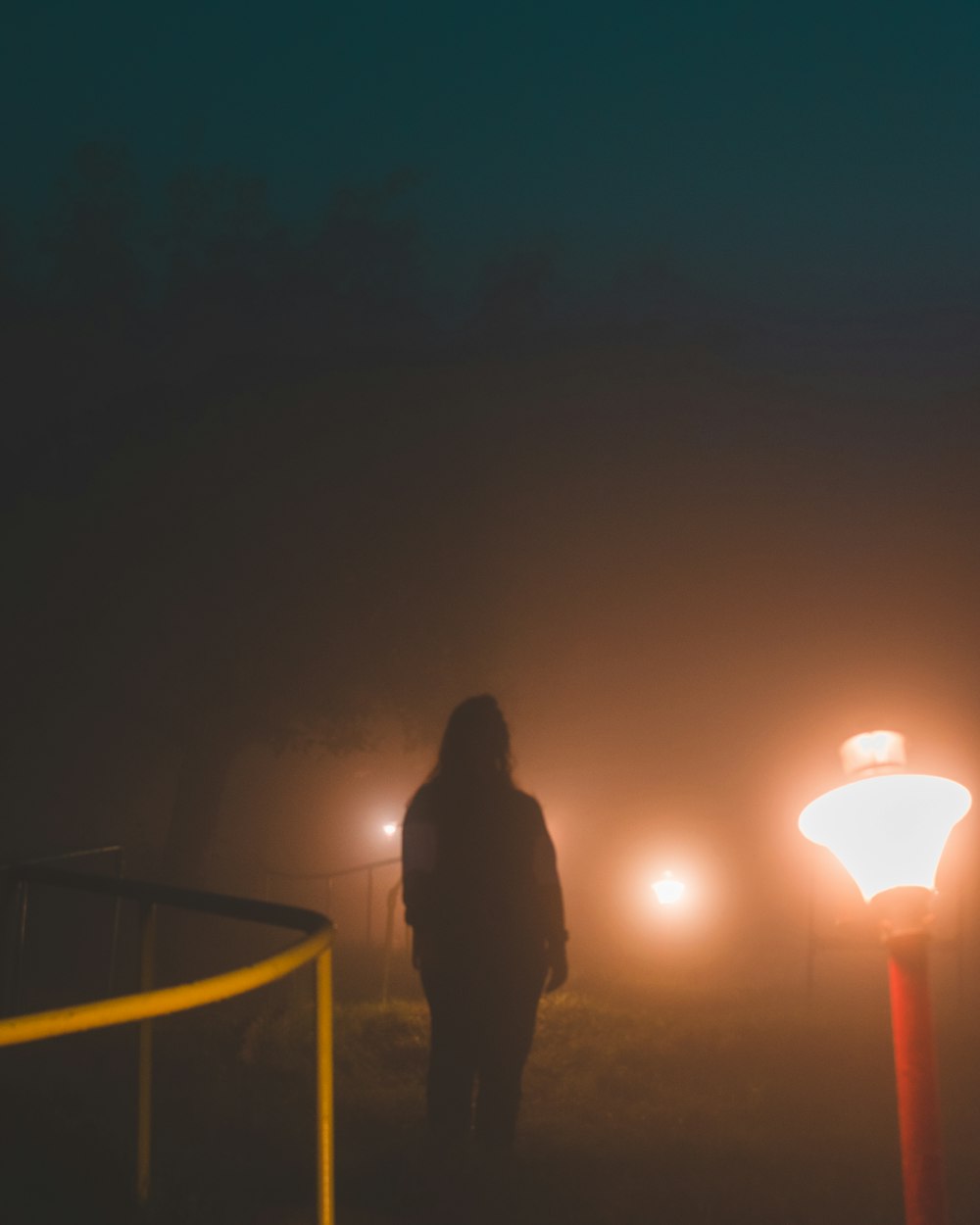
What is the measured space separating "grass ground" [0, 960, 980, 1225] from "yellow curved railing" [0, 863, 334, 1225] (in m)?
0.56

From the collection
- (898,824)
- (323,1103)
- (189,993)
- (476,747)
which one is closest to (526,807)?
(476,747)

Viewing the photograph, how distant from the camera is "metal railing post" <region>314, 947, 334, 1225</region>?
2779mm

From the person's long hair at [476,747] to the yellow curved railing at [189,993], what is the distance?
4.46 feet

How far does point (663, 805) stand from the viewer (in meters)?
19.4

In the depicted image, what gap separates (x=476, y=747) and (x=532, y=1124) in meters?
2.34

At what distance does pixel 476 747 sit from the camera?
170 inches

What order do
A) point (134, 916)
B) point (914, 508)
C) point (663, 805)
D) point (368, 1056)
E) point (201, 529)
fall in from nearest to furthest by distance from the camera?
1. point (368, 1056)
2. point (201, 529)
3. point (134, 916)
4. point (914, 508)
5. point (663, 805)

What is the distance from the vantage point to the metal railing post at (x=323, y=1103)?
2779mm

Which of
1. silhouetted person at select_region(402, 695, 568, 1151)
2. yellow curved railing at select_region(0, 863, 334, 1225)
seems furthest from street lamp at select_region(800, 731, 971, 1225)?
silhouetted person at select_region(402, 695, 568, 1151)

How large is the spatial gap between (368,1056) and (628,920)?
10041mm

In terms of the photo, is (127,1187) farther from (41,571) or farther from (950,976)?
(950,976)

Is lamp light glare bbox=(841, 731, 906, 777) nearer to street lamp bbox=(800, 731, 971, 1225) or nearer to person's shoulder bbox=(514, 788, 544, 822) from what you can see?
street lamp bbox=(800, 731, 971, 1225)

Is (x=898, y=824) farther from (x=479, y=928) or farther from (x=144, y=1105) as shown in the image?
(x=144, y=1105)

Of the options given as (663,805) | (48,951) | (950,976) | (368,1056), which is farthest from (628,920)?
(368,1056)
